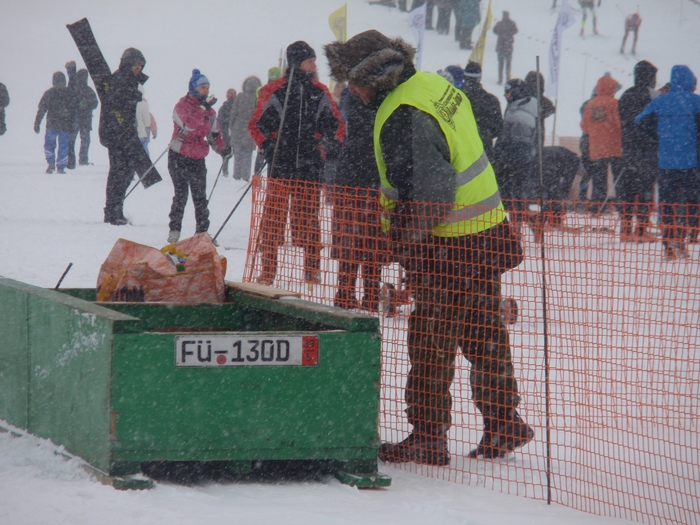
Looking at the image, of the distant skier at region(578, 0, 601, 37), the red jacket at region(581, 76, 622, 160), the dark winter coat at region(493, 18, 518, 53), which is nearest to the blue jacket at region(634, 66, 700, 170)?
the red jacket at region(581, 76, 622, 160)

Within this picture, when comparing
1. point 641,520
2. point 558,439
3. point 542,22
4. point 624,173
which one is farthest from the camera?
point 542,22

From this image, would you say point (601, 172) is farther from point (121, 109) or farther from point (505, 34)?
point (505, 34)

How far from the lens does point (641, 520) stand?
3777mm

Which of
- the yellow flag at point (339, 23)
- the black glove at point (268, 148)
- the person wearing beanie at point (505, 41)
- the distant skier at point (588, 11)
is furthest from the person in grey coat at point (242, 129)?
the distant skier at point (588, 11)

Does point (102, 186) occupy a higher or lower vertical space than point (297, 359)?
higher

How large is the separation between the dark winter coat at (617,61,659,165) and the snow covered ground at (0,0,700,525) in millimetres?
4776

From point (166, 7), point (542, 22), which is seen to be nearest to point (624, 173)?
point (542, 22)

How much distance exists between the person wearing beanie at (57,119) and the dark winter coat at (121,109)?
8.00 m

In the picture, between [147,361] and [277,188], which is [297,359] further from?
[277,188]

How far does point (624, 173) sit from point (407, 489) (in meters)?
8.74

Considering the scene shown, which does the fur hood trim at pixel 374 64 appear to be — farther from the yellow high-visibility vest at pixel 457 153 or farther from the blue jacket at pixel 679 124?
the blue jacket at pixel 679 124

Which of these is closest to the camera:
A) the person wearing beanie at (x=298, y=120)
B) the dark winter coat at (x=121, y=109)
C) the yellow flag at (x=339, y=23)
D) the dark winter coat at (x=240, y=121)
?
the person wearing beanie at (x=298, y=120)

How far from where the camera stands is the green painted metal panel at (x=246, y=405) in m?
3.48

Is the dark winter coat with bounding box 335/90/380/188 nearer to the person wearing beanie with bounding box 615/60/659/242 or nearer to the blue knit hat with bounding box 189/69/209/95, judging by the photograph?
the blue knit hat with bounding box 189/69/209/95
